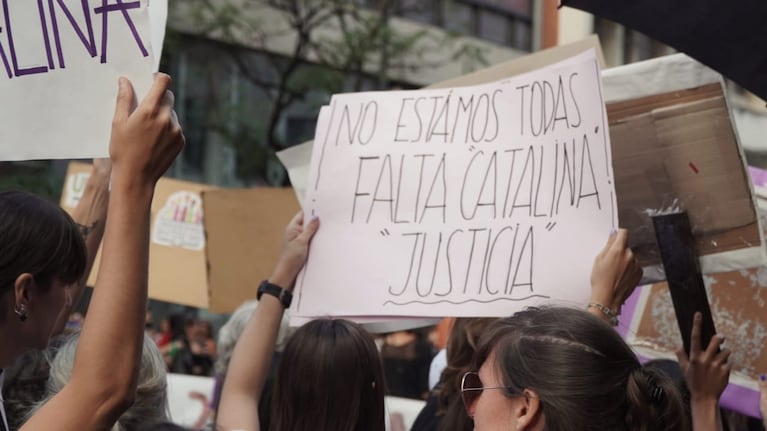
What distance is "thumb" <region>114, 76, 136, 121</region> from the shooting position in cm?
173

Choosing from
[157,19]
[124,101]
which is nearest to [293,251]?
[157,19]

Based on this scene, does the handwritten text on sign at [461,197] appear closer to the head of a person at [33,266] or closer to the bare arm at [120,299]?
the head of a person at [33,266]

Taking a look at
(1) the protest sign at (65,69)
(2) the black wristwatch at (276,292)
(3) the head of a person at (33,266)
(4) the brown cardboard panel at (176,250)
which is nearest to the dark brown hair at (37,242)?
(3) the head of a person at (33,266)

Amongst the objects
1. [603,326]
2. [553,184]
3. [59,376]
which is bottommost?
[59,376]

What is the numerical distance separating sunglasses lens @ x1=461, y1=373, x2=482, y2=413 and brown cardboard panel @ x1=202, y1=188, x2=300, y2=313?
10.5ft

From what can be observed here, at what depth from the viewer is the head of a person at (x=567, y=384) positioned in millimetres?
1850

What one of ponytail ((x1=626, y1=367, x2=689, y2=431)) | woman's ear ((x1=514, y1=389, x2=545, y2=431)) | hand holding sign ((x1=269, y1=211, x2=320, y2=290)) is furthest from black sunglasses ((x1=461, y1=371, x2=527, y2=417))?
hand holding sign ((x1=269, y1=211, x2=320, y2=290))

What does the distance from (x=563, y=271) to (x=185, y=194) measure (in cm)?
381

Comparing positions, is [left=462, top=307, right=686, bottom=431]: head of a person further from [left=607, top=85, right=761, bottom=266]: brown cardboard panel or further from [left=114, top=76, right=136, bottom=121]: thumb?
[left=607, top=85, right=761, bottom=266]: brown cardboard panel

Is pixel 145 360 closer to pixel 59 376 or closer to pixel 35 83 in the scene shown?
pixel 59 376

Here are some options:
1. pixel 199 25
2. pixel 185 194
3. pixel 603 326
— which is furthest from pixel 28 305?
pixel 199 25

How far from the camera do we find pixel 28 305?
1905 mm

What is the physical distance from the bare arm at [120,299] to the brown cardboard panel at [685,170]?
1667 millimetres

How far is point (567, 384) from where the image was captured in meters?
1.86
